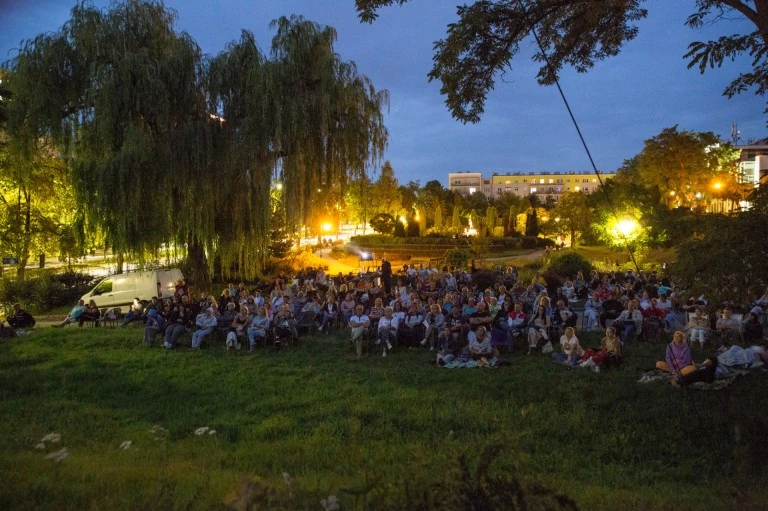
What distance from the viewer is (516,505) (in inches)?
110

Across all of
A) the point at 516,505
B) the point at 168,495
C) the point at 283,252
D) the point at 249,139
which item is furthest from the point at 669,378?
the point at 283,252

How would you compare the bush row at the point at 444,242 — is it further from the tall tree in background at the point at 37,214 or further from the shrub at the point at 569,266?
the tall tree in background at the point at 37,214

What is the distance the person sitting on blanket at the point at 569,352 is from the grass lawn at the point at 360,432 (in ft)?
0.95

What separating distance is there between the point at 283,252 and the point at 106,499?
24.5 metres

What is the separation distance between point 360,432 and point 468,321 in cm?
554

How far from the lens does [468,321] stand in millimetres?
11586

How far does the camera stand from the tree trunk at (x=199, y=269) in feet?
60.4

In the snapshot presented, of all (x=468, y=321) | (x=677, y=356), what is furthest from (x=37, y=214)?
(x=677, y=356)

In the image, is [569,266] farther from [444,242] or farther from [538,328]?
[444,242]

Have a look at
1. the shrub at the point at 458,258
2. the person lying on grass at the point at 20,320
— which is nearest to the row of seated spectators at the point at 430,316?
the person lying on grass at the point at 20,320

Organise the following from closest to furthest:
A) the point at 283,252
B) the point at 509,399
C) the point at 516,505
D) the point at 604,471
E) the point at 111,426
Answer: the point at 516,505
the point at 604,471
the point at 111,426
the point at 509,399
the point at 283,252

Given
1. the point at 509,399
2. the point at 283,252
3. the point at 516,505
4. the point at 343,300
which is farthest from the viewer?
the point at 283,252

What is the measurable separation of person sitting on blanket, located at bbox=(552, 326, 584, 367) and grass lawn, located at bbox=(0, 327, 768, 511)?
0.95 feet

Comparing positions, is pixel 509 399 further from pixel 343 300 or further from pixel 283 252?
pixel 283 252
